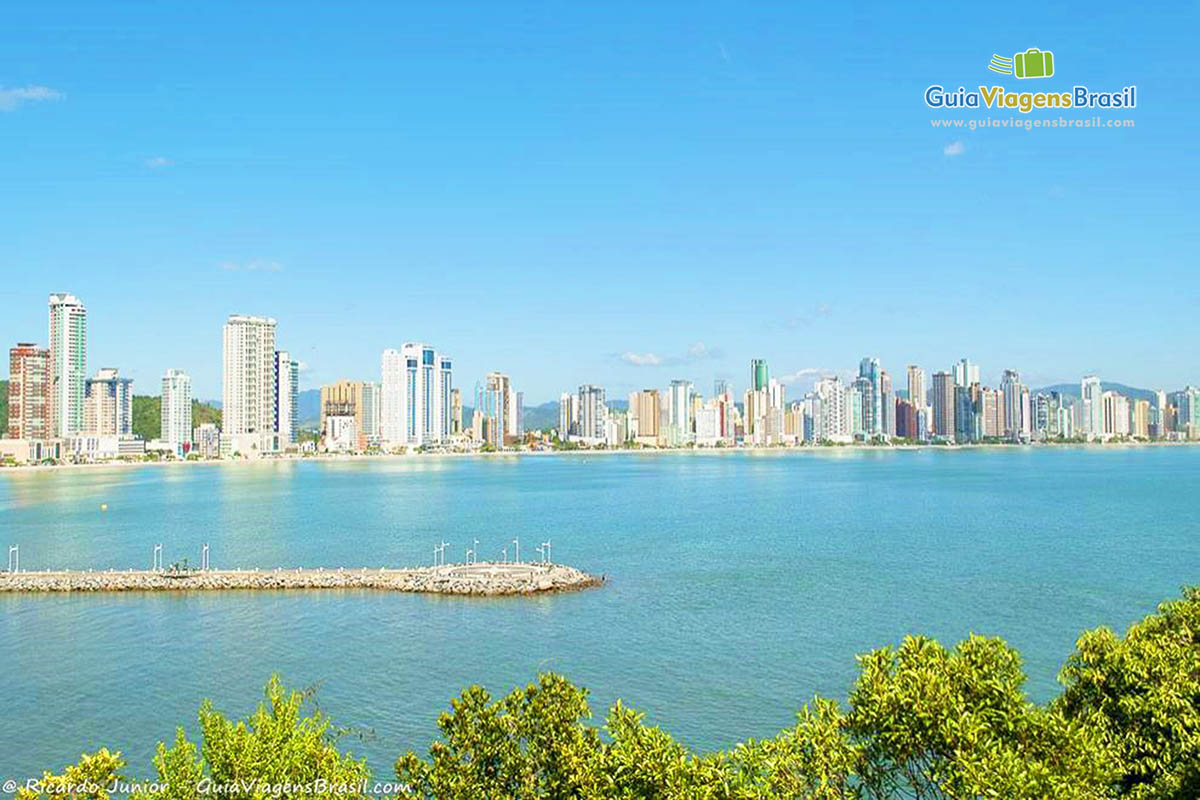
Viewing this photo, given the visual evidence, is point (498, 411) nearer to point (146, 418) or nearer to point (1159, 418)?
point (146, 418)

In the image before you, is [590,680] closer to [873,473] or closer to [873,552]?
[873,552]

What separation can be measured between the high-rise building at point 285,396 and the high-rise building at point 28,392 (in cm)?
2624

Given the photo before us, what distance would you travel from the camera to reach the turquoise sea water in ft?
50.6

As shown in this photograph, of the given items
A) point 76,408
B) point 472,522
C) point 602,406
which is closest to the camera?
point 472,522

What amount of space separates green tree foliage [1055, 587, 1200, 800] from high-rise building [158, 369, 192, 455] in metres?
122

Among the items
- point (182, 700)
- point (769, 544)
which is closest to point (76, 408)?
point (769, 544)

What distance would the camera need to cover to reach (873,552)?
3162 centimetres

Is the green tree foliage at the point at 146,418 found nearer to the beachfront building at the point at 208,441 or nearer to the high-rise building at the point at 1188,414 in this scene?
the beachfront building at the point at 208,441

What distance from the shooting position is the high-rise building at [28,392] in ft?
324

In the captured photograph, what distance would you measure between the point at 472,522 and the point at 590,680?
88.4 feet

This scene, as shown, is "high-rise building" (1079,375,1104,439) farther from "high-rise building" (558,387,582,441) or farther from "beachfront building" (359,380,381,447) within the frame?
"beachfront building" (359,380,381,447)

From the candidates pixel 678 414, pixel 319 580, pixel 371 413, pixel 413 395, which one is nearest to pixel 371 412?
pixel 371 413

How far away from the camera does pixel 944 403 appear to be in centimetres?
16300

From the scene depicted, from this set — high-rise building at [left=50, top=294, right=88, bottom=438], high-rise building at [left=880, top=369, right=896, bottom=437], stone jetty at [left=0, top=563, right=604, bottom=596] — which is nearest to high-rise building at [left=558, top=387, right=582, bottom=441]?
high-rise building at [left=880, top=369, right=896, bottom=437]
